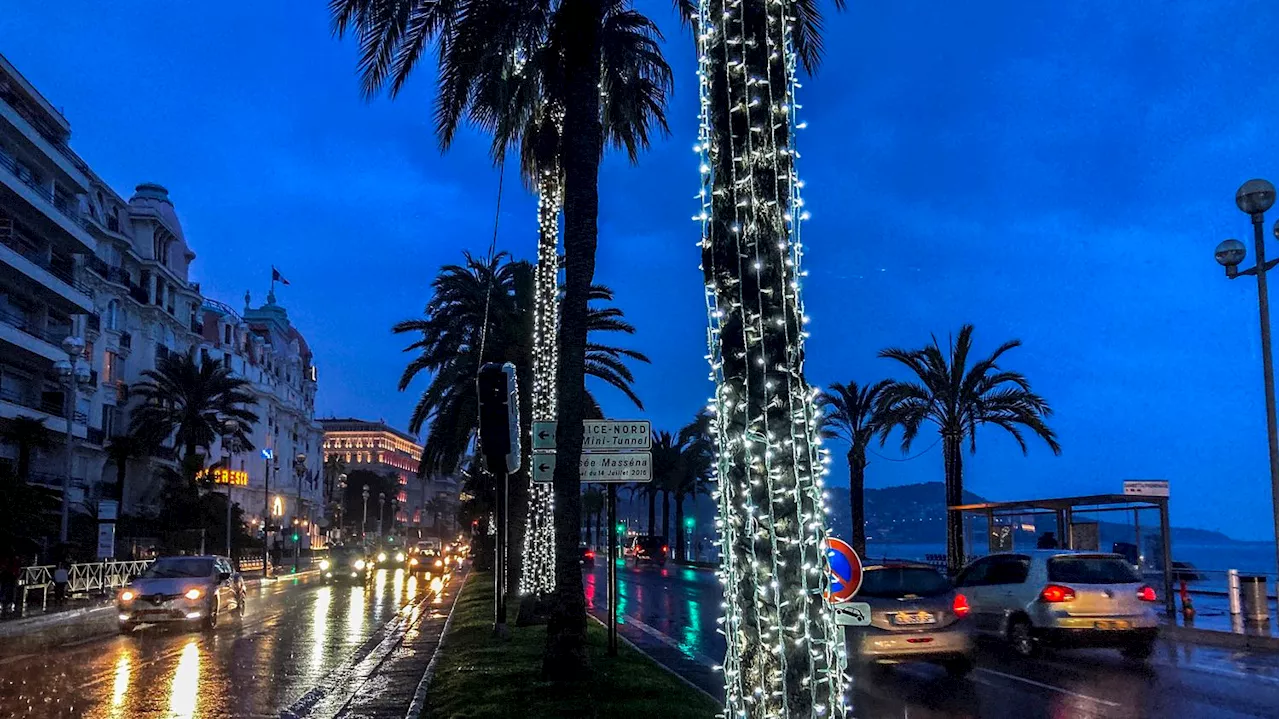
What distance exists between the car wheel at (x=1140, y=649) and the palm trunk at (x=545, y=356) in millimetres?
10032

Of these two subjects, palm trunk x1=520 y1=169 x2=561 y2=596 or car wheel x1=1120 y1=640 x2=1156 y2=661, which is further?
palm trunk x1=520 y1=169 x2=561 y2=596

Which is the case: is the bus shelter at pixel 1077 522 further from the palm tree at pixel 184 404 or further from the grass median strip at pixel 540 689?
the palm tree at pixel 184 404

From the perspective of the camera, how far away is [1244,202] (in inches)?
755

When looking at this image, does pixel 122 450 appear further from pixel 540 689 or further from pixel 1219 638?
pixel 1219 638

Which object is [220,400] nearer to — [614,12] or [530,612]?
[530,612]

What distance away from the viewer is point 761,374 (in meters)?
5.19

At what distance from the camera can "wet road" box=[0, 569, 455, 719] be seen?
1180 centimetres

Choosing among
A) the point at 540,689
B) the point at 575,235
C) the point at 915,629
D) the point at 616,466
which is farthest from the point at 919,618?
the point at 575,235

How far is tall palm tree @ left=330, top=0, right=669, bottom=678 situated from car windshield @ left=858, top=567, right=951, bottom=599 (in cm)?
421

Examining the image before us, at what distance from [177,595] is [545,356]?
886cm

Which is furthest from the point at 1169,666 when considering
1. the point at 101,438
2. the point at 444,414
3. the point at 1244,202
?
the point at 101,438

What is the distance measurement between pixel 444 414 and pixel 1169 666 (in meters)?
22.1

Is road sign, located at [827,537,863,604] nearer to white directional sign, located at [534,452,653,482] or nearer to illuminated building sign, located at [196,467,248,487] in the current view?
white directional sign, located at [534,452,653,482]

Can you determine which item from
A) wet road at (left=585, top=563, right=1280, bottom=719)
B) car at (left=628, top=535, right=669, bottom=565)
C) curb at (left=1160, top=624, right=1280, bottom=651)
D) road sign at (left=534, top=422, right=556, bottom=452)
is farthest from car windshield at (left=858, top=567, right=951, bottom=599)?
car at (left=628, top=535, right=669, bottom=565)
